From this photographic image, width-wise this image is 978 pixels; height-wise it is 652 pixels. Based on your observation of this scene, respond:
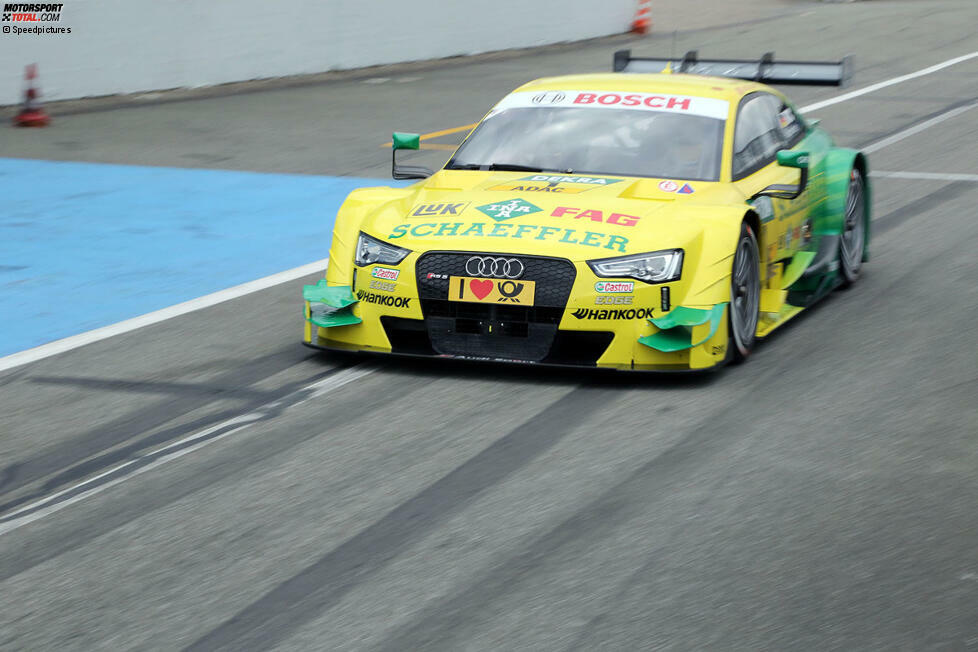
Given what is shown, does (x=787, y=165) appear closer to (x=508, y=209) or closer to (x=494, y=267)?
(x=508, y=209)

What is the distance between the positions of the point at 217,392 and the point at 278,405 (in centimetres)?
42

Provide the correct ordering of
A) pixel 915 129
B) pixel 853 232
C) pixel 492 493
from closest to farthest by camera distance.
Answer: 1. pixel 492 493
2. pixel 853 232
3. pixel 915 129

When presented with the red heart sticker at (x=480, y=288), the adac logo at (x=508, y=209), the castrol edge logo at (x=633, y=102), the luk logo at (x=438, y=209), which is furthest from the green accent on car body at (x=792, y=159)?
the red heart sticker at (x=480, y=288)

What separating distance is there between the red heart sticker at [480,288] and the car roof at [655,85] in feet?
5.98

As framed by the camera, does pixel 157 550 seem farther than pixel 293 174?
No

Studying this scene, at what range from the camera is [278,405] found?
22.4ft

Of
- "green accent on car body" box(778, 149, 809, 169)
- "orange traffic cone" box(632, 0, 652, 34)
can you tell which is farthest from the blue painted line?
"orange traffic cone" box(632, 0, 652, 34)

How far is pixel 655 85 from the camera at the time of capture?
28.0 ft

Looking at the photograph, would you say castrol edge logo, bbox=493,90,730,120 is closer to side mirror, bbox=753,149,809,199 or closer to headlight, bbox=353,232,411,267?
side mirror, bbox=753,149,809,199

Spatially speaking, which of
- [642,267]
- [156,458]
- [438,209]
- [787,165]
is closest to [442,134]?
[787,165]

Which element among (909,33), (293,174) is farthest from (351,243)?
(909,33)

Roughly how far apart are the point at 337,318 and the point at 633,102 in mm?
2151

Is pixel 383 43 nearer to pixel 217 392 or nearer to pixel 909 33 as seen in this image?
pixel 909 33

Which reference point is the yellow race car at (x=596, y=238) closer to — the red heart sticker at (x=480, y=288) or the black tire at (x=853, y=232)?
the red heart sticker at (x=480, y=288)
